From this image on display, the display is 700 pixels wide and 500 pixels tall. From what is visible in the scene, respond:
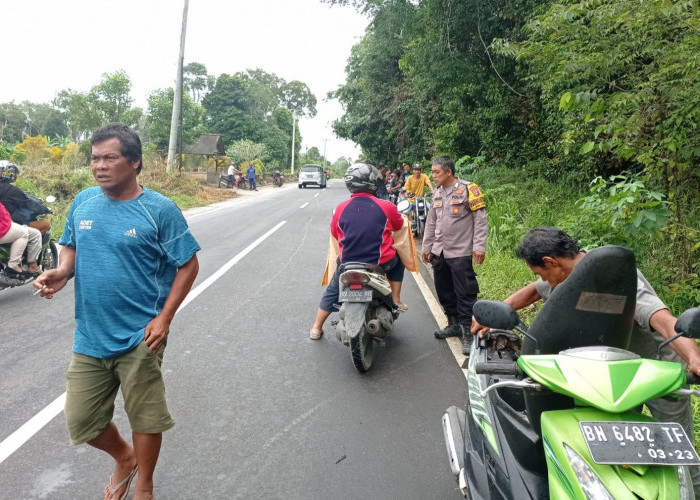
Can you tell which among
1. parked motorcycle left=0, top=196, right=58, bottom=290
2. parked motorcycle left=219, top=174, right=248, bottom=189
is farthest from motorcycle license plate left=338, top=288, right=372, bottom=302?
parked motorcycle left=219, top=174, right=248, bottom=189

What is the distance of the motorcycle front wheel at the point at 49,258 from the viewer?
7.27 meters

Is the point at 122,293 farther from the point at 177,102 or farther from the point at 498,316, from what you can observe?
the point at 177,102

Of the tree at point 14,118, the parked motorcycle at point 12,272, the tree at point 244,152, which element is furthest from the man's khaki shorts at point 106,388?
the tree at point 14,118

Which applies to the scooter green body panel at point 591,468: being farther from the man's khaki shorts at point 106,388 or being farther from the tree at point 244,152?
the tree at point 244,152

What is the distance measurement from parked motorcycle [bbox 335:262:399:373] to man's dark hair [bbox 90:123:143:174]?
6.93ft

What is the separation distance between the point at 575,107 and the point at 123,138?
4.37 metres

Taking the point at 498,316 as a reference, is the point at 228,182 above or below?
below

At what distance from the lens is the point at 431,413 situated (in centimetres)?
374

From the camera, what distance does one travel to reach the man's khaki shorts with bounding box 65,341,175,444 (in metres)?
2.50

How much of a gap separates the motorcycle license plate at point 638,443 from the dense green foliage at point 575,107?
3570 millimetres

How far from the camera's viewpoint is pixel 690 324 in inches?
76.3

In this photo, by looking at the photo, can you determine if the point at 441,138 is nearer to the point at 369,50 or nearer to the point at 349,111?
the point at 369,50

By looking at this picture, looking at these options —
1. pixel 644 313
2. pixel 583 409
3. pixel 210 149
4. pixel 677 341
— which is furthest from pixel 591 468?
pixel 210 149

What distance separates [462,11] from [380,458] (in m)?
10.4
